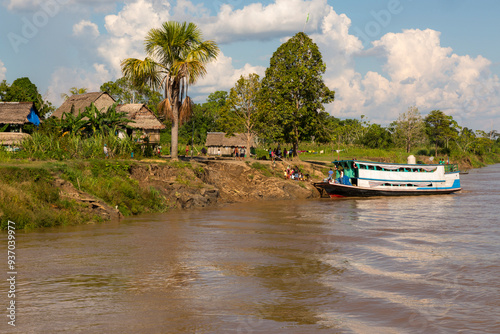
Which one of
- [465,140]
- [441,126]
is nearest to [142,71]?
[441,126]

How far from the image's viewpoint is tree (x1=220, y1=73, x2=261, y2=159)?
41.6 m

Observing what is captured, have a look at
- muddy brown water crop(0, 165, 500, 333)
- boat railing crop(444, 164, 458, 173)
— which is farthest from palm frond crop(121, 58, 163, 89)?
boat railing crop(444, 164, 458, 173)

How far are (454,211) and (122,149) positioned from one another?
18753 millimetres

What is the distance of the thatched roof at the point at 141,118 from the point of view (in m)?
38.9

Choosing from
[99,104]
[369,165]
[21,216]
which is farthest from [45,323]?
[99,104]

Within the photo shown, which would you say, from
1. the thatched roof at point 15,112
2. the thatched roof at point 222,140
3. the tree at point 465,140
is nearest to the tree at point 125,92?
the thatched roof at point 222,140

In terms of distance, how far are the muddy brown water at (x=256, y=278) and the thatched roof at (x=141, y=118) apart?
65.8 ft

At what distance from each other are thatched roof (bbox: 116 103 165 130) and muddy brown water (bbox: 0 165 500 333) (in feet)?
65.8

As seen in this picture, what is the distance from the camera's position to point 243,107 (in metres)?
42.2

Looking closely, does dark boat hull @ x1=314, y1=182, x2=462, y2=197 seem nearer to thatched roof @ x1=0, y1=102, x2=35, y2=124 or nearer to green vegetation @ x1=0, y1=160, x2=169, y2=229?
green vegetation @ x1=0, y1=160, x2=169, y2=229

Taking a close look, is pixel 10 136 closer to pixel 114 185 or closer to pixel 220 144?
pixel 114 185

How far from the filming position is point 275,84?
137ft

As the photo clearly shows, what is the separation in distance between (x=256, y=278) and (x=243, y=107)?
32.6 meters

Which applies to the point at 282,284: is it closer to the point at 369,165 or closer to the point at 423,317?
the point at 423,317
